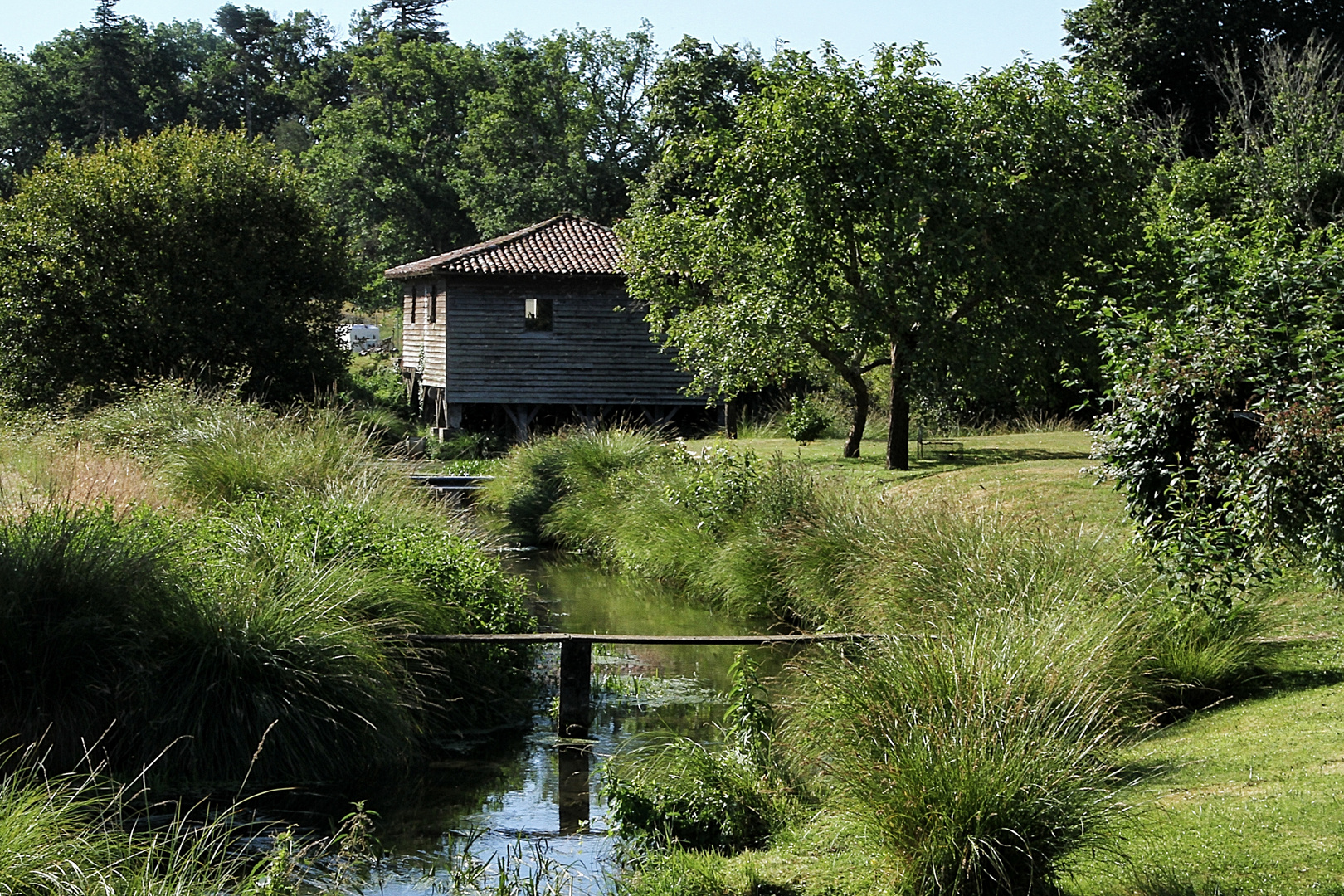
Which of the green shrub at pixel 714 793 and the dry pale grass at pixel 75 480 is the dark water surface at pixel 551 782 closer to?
the green shrub at pixel 714 793

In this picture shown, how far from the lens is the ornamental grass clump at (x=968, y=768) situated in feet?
18.0

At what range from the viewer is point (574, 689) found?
1003 cm

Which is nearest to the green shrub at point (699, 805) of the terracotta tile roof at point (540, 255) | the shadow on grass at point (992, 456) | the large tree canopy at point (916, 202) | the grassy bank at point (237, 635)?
the grassy bank at point (237, 635)

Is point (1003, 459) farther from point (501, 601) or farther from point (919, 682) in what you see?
point (919, 682)

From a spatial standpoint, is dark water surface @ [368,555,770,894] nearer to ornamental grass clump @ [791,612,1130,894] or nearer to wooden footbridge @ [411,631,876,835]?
wooden footbridge @ [411,631,876,835]

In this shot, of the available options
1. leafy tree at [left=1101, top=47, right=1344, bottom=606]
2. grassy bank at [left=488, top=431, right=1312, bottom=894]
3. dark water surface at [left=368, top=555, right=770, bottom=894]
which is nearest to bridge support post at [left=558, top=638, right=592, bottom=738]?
dark water surface at [left=368, top=555, right=770, bottom=894]

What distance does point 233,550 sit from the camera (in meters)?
10.3

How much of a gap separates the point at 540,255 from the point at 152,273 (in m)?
10.3

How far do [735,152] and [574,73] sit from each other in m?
34.2

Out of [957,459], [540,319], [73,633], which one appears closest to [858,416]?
[957,459]

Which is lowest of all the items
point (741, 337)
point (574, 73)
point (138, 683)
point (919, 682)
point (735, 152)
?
point (138, 683)

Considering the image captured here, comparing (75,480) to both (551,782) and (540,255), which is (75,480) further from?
(540,255)

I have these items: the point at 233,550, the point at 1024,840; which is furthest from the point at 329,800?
the point at 1024,840

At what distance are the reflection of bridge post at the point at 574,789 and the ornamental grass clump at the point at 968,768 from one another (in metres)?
1.87
